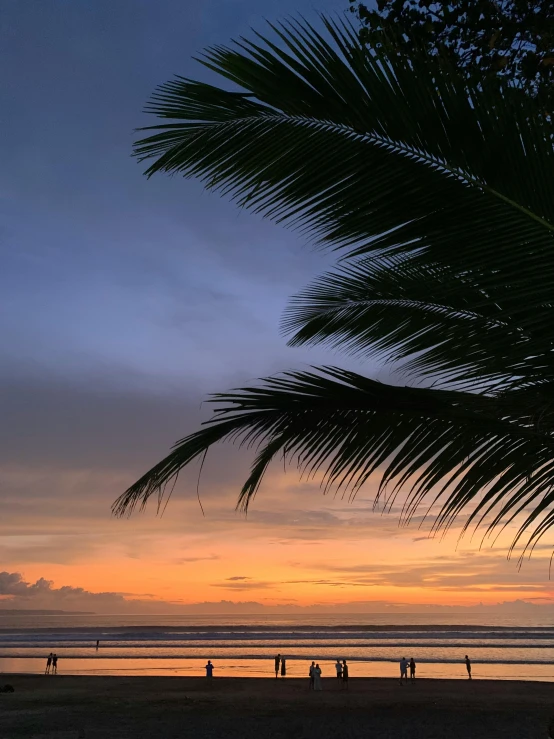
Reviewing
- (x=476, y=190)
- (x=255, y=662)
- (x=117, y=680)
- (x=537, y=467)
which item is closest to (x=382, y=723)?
(x=117, y=680)

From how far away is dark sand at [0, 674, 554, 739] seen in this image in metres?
15.6

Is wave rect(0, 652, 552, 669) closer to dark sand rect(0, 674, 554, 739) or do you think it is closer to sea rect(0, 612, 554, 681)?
sea rect(0, 612, 554, 681)

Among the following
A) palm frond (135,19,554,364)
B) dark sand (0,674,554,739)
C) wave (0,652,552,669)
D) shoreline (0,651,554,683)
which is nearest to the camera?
palm frond (135,19,554,364)

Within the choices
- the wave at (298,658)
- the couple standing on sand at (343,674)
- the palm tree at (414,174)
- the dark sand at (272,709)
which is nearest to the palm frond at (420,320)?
the palm tree at (414,174)

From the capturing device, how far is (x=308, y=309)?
205 inches

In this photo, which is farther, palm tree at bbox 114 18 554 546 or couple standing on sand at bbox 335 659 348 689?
couple standing on sand at bbox 335 659 348 689

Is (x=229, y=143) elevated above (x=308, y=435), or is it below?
above

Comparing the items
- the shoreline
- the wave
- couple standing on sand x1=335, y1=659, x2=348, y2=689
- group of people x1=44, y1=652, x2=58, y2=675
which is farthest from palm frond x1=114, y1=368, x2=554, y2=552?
the wave

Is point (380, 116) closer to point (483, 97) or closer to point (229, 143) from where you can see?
point (483, 97)

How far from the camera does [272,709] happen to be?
18.7m

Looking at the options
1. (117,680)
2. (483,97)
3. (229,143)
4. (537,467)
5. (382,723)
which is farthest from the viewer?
(117,680)

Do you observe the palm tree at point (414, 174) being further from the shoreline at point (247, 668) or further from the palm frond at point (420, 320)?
the shoreline at point (247, 668)

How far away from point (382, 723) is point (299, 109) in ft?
57.3

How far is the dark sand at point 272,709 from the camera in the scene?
15.6 meters
